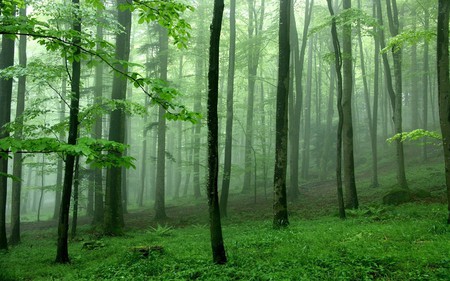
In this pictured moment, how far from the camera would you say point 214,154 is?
22.5 feet

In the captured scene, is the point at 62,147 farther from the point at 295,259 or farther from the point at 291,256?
the point at 291,256

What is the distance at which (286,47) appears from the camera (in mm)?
11320

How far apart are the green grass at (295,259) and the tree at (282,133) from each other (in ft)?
2.43

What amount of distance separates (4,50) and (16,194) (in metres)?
6.08

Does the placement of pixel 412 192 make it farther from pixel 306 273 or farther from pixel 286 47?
pixel 306 273

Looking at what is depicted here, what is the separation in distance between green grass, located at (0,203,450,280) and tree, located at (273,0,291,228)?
74 centimetres

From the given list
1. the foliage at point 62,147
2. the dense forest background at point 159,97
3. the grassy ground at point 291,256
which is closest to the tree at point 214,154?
the dense forest background at point 159,97

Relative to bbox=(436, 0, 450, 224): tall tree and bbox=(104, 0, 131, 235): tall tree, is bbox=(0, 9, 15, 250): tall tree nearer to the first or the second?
bbox=(104, 0, 131, 235): tall tree

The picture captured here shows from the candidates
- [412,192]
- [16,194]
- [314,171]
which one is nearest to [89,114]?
[16,194]

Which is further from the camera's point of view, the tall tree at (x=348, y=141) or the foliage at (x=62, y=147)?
the tall tree at (x=348, y=141)

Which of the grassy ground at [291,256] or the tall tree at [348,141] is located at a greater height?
the tall tree at [348,141]

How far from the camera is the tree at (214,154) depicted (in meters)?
6.71

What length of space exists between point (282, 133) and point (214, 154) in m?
4.84

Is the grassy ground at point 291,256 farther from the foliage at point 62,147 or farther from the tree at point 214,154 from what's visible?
the foliage at point 62,147
